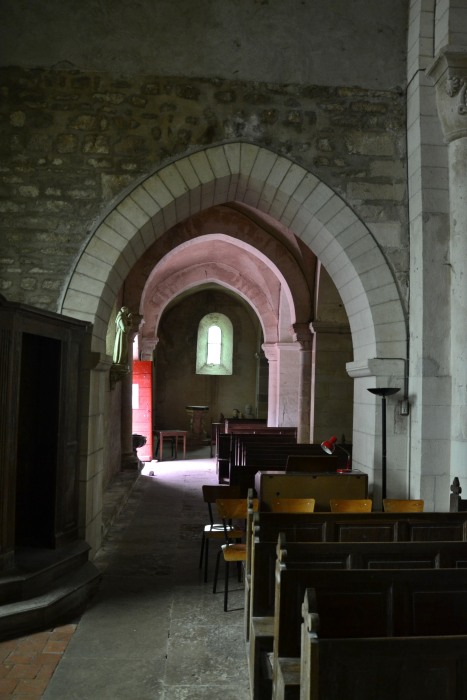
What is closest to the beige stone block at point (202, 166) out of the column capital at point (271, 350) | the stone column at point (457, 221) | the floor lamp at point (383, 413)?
the stone column at point (457, 221)

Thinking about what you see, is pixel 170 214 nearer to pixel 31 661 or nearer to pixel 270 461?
pixel 270 461

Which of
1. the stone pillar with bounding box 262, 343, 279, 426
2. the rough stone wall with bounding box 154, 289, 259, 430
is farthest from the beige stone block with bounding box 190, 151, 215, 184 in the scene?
the rough stone wall with bounding box 154, 289, 259, 430

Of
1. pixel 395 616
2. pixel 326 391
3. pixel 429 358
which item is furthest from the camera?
pixel 326 391

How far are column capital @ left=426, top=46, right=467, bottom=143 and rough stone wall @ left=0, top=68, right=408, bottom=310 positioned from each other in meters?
0.58

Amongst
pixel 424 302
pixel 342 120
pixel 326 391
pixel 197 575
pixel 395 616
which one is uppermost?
pixel 342 120

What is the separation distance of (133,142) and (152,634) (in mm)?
4664

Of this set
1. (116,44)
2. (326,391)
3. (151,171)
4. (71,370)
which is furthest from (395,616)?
(326,391)

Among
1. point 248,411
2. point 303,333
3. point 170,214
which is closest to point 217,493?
point 170,214

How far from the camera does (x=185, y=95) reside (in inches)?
249

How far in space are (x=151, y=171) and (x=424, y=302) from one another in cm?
310

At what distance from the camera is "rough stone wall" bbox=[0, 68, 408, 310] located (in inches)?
238

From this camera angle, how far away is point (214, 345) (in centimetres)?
2080

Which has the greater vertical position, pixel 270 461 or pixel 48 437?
pixel 48 437

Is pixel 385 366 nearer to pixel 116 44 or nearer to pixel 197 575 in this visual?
pixel 197 575
